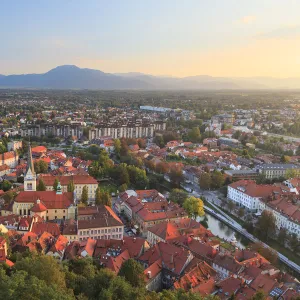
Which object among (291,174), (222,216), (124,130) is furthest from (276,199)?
(124,130)

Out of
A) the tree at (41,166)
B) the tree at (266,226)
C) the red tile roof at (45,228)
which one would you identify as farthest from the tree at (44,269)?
the tree at (41,166)

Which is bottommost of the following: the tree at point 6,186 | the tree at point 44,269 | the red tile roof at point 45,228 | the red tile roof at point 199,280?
the tree at point 6,186

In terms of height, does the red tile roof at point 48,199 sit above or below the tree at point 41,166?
above

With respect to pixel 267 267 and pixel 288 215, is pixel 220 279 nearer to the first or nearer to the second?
pixel 267 267

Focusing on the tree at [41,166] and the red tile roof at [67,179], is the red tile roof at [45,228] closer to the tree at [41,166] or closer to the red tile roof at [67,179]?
the red tile roof at [67,179]

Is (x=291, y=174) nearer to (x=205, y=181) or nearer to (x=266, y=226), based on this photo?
(x=205, y=181)
